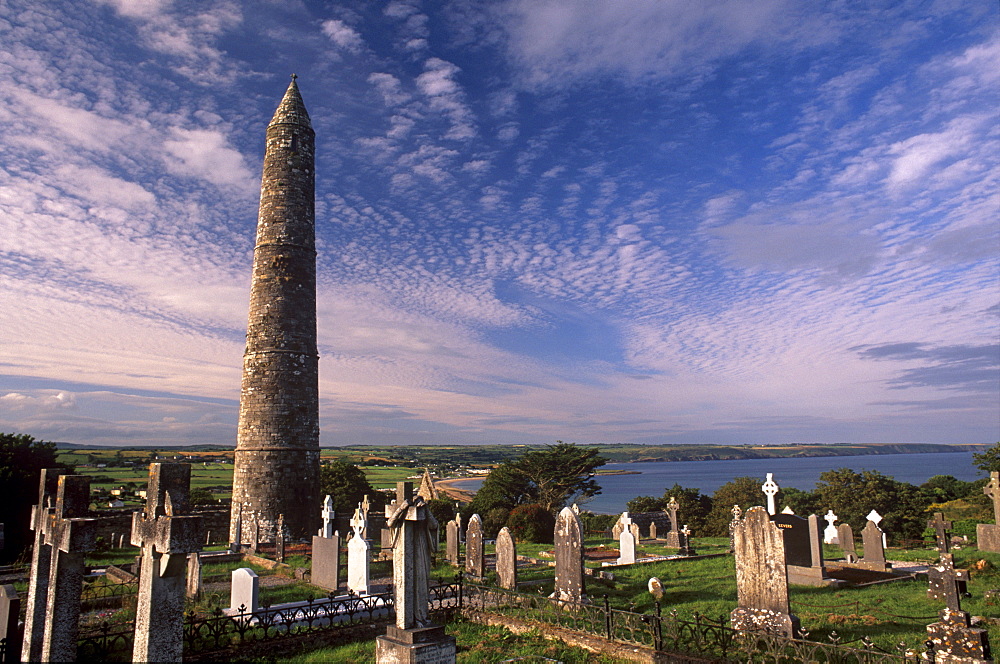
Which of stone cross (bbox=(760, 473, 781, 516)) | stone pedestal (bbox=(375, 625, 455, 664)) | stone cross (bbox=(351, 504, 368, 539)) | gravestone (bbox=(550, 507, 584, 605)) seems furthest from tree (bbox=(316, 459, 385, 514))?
stone pedestal (bbox=(375, 625, 455, 664))

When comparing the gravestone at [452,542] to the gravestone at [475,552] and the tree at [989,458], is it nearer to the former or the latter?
the gravestone at [475,552]

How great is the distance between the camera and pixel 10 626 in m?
8.59

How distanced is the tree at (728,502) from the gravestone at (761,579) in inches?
1233

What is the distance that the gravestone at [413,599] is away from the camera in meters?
7.14

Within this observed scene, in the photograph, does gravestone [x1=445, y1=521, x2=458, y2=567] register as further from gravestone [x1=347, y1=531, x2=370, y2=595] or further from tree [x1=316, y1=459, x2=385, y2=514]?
tree [x1=316, y1=459, x2=385, y2=514]

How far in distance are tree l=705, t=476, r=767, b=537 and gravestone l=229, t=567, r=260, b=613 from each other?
35.0m

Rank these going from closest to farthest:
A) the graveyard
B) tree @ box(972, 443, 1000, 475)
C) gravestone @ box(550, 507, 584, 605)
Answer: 1. the graveyard
2. gravestone @ box(550, 507, 584, 605)
3. tree @ box(972, 443, 1000, 475)

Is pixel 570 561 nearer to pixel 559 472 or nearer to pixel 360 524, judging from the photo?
pixel 360 524

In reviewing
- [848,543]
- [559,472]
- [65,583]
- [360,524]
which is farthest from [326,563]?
[559,472]

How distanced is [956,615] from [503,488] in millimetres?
39409

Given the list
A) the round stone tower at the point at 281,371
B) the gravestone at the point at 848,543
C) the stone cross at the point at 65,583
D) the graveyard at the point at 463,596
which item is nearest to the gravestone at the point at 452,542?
the graveyard at the point at 463,596

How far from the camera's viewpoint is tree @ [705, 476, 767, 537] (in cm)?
4019

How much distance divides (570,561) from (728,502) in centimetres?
3363

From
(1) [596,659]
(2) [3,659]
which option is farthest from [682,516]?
(2) [3,659]
